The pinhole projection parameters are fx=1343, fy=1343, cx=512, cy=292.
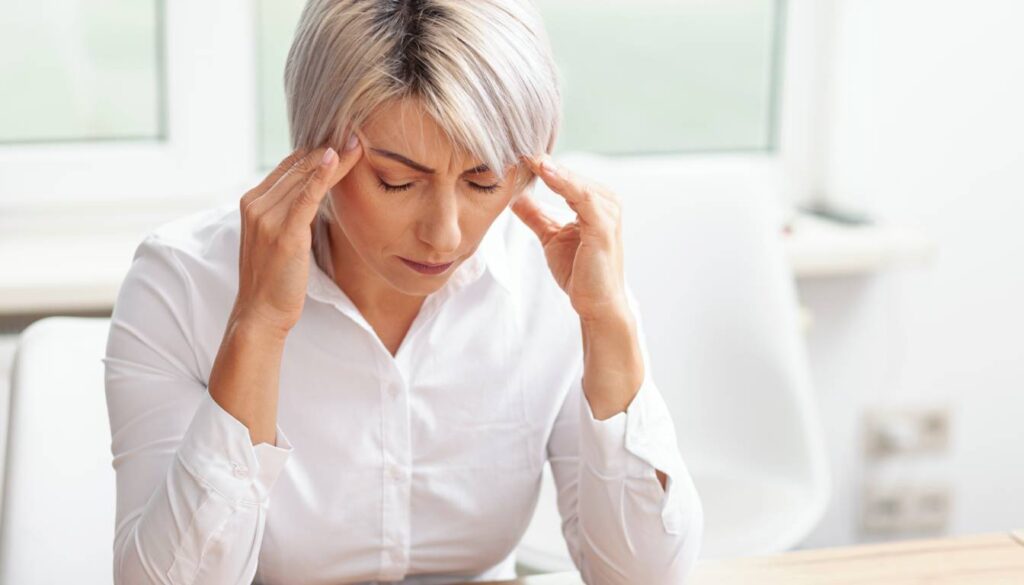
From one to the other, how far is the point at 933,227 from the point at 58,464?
73.9 inches

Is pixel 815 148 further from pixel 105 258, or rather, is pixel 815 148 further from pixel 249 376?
pixel 249 376

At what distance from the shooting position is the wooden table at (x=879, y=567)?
1.23m

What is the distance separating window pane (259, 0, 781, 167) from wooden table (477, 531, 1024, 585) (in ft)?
Result: 4.65

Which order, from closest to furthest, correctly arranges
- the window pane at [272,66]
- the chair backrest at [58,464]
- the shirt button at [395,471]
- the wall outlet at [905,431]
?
1. the chair backrest at [58,464]
2. the shirt button at [395,471]
3. the window pane at [272,66]
4. the wall outlet at [905,431]

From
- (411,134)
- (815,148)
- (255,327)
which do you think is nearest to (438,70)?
(411,134)

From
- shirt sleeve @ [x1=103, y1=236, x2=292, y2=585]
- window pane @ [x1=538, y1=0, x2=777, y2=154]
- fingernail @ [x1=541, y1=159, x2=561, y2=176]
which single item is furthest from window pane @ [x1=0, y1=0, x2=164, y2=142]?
fingernail @ [x1=541, y1=159, x2=561, y2=176]

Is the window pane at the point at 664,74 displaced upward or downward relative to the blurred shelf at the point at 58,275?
upward

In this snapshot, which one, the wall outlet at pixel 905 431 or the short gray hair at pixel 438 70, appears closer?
the short gray hair at pixel 438 70

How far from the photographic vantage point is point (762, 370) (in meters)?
2.05

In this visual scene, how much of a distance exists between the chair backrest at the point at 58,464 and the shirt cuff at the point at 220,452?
0.66ft

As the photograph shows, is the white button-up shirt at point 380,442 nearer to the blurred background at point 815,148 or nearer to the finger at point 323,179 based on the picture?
the finger at point 323,179

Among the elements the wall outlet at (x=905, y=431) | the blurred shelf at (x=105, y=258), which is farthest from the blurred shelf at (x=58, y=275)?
the wall outlet at (x=905, y=431)

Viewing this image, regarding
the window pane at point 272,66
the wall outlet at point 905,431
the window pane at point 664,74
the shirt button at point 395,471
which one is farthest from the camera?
the wall outlet at point 905,431

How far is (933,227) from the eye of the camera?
266cm
